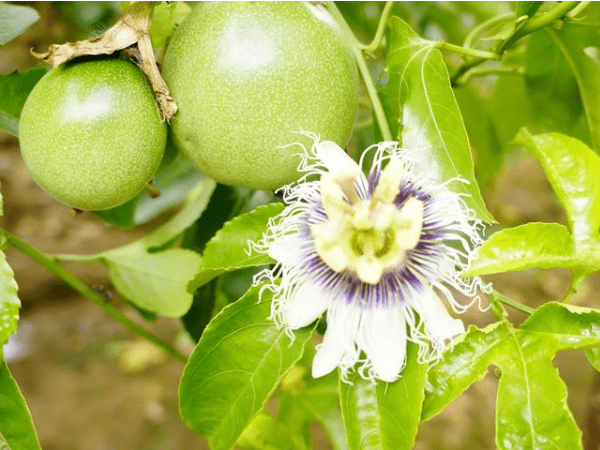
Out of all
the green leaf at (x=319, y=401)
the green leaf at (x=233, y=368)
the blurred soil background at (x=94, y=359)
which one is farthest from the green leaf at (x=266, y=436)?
the blurred soil background at (x=94, y=359)

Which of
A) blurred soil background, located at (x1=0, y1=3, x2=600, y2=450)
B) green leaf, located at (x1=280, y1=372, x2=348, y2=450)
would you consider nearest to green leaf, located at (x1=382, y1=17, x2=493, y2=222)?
green leaf, located at (x1=280, y1=372, x2=348, y2=450)

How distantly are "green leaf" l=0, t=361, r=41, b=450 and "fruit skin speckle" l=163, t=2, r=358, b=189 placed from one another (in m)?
0.29

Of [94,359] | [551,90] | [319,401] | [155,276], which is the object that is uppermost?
[551,90]

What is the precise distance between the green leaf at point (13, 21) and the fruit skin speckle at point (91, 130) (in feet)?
0.41

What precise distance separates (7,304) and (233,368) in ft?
0.70

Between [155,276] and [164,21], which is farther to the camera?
[155,276]

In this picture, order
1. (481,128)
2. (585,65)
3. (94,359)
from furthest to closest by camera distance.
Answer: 1. (94,359)
2. (481,128)
3. (585,65)

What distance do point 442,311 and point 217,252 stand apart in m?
0.23

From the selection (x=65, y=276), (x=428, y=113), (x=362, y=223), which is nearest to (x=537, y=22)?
(x=428, y=113)

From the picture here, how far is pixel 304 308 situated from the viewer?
28.3 inches

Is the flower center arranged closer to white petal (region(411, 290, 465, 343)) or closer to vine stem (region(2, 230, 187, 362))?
white petal (region(411, 290, 465, 343))

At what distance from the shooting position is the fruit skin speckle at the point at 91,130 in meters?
0.71

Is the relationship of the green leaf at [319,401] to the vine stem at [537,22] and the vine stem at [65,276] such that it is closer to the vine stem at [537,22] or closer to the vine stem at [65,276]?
the vine stem at [65,276]

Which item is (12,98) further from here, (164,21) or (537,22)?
(537,22)
